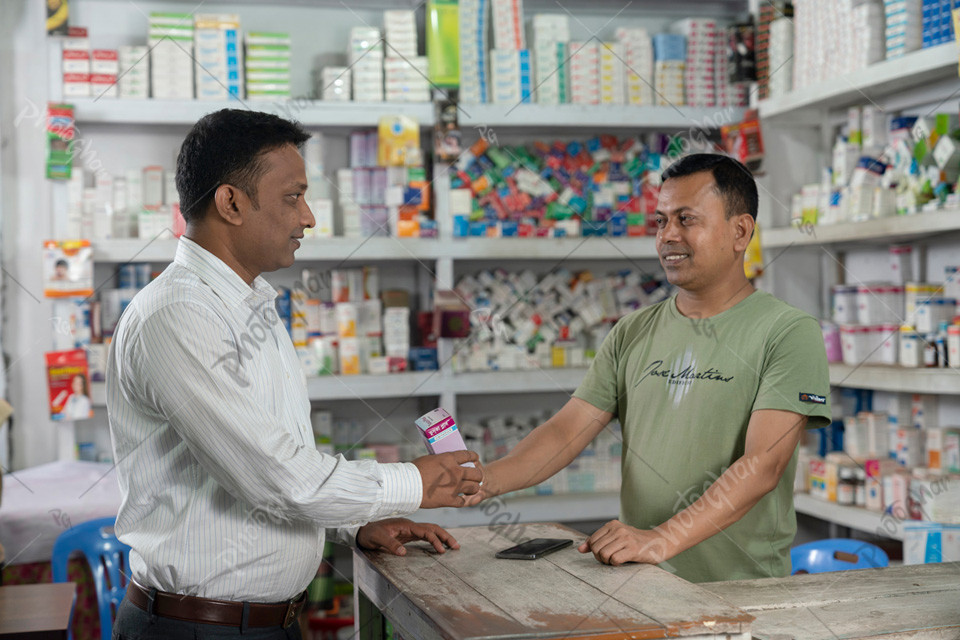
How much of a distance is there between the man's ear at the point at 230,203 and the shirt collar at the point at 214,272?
0.25 ft

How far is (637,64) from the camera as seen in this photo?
4469mm

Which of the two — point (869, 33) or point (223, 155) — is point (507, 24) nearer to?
point (869, 33)

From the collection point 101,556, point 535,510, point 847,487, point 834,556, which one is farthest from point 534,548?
point 535,510

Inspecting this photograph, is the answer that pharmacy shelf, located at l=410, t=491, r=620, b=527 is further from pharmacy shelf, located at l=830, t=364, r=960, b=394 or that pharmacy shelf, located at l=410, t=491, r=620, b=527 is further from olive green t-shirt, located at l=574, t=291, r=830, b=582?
olive green t-shirt, located at l=574, t=291, r=830, b=582

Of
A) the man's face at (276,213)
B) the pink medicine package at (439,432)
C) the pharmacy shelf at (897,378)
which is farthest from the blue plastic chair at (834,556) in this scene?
the man's face at (276,213)

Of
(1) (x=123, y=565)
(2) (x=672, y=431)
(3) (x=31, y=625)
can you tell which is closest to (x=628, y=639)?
(2) (x=672, y=431)

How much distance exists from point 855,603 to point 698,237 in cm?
90

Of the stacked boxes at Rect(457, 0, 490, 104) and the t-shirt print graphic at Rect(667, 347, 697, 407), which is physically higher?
the stacked boxes at Rect(457, 0, 490, 104)

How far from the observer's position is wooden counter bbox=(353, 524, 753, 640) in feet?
4.45

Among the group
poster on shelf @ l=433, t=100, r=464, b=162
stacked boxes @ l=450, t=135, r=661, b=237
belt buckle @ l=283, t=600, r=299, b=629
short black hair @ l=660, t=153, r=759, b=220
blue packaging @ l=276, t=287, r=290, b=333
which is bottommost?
belt buckle @ l=283, t=600, r=299, b=629

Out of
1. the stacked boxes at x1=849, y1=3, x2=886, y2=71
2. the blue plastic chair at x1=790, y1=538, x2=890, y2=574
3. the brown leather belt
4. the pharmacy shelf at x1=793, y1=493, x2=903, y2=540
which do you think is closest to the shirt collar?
the brown leather belt

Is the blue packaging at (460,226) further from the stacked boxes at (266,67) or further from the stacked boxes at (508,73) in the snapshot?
the stacked boxes at (266,67)

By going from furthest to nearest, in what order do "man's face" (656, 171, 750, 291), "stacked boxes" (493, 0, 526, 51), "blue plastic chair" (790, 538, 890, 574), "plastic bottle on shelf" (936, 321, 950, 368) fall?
"stacked boxes" (493, 0, 526, 51) → "plastic bottle on shelf" (936, 321, 950, 368) → "blue plastic chair" (790, 538, 890, 574) → "man's face" (656, 171, 750, 291)

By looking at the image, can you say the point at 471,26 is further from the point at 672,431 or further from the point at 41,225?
the point at 672,431
